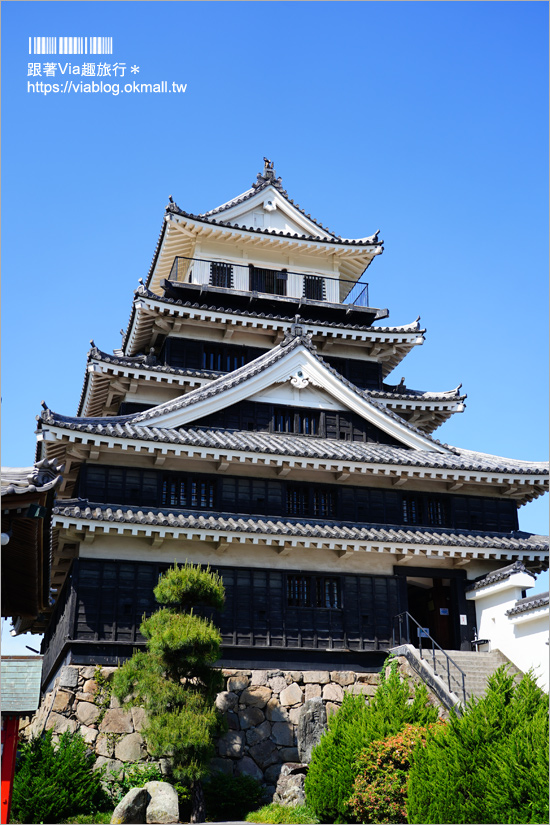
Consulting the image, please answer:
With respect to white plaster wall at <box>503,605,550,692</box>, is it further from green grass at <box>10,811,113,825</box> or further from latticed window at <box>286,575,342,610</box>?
green grass at <box>10,811,113,825</box>

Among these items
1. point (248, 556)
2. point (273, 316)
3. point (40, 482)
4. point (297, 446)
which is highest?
point (273, 316)

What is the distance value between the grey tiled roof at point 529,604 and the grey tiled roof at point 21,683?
11.8 m

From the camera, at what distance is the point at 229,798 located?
18.4 m

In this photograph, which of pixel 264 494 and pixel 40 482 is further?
pixel 264 494

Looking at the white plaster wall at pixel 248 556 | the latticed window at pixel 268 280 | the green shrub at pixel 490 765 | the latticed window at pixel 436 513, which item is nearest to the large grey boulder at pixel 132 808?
the green shrub at pixel 490 765

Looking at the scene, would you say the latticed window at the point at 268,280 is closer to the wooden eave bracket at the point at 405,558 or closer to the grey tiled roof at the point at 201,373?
the grey tiled roof at the point at 201,373

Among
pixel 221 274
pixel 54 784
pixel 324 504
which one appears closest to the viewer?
pixel 54 784

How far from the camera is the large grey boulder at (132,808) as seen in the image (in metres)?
16.0

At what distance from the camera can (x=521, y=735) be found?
1299 centimetres

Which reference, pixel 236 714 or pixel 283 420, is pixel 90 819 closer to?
pixel 236 714

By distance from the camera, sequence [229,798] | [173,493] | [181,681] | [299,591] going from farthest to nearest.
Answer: [173,493], [299,591], [181,681], [229,798]

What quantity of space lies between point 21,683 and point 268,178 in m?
20.4

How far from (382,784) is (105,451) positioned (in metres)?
10.9

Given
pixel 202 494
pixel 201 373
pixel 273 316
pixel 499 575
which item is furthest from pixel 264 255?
pixel 499 575
